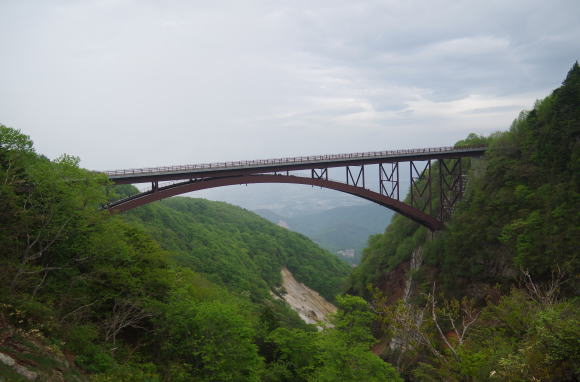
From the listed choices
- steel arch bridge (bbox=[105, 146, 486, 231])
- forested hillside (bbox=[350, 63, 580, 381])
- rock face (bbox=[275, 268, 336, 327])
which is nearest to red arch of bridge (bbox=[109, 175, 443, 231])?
steel arch bridge (bbox=[105, 146, 486, 231])

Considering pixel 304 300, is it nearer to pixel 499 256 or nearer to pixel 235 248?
pixel 235 248

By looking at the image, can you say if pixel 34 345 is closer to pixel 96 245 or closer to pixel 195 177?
pixel 96 245

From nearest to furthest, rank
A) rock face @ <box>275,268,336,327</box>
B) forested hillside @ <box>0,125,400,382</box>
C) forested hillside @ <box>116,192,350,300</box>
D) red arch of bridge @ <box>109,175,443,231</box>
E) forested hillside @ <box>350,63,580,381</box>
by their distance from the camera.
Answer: forested hillside @ <box>0,125,400,382</box> < forested hillside @ <box>350,63,580,381</box> < red arch of bridge @ <box>109,175,443,231</box> < forested hillside @ <box>116,192,350,300</box> < rock face @ <box>275,268,336,327</box>

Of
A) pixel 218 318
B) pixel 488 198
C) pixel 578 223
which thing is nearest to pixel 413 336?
pixel 218 318

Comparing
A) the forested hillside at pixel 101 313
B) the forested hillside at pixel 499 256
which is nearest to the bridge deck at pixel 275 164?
the forested hillside at pixel 499 256

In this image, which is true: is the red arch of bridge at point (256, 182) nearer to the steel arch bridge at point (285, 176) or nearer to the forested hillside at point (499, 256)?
the steel arch bridge at point (285, 176)

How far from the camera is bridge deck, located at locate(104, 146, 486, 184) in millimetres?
24703

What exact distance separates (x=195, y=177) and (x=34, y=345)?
1849 centimetres

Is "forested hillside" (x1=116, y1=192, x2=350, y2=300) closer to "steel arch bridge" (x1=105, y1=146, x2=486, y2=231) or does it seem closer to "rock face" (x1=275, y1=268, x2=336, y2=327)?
"rock face" (x1=275, y1=268, x2=336, y2=327)

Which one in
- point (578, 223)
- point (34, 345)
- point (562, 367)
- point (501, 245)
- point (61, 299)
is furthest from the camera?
point (501, 245)

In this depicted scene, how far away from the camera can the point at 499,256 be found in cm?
2212

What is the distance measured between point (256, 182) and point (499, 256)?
18046mm

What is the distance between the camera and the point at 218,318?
42.5 feet

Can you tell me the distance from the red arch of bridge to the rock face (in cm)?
2177
